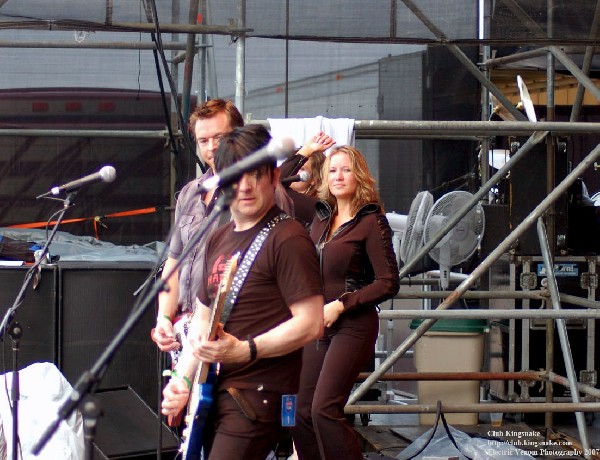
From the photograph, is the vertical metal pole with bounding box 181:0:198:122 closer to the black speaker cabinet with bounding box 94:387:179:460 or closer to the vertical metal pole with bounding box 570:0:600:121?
the black speaker cabinet with bounding box 94:387:179:460

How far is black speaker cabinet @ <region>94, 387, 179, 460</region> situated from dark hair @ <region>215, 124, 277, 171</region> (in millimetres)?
2072

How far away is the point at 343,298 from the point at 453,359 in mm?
3031

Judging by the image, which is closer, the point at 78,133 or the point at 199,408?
the point at 199,408

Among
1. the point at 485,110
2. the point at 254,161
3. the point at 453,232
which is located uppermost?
the point at 485,110

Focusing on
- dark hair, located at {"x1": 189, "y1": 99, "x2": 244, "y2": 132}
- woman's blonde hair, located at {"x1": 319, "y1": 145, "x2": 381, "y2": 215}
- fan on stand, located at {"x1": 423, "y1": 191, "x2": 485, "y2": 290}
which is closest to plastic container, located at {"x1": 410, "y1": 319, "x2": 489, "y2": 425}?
fan on stand, located at {"x1": 423, "y1": 191, "x2": 485, "y2": 290}

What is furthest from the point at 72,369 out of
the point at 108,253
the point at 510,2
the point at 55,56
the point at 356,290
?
the point at 510,2

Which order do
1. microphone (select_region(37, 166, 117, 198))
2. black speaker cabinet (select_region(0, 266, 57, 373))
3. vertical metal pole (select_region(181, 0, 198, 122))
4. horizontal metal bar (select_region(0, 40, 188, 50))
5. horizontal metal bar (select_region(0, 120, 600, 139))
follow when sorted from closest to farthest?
microphone (select_region(37, 166, 117, 198))
horizontal metal bar (select_region(0, 120, 600, 139))
black speaker cabinet (select_region(0, 266, 57, 373))
vertical metal pole (select_region(181, 0, 198, 122))
horizontal metal bar (select_region(0, 40, 188, 50))

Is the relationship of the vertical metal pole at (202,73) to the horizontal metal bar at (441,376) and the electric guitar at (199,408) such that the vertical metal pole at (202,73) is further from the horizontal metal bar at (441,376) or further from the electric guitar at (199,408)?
the electric guitar at (199,408)

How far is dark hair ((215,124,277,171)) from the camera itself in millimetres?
3424

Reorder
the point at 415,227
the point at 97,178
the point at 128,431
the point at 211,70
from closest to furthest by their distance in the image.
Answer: the point at 97,178, the point at 128,431, the point at 415,227, the point at 211,70

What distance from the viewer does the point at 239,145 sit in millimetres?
3436

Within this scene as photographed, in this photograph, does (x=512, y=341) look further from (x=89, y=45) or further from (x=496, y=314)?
(x=89, y=45)

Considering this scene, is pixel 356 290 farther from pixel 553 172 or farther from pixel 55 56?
pixel 55 56

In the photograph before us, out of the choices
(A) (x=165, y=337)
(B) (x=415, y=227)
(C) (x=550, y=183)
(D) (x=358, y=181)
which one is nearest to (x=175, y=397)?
(A) (x=165, y=337)
